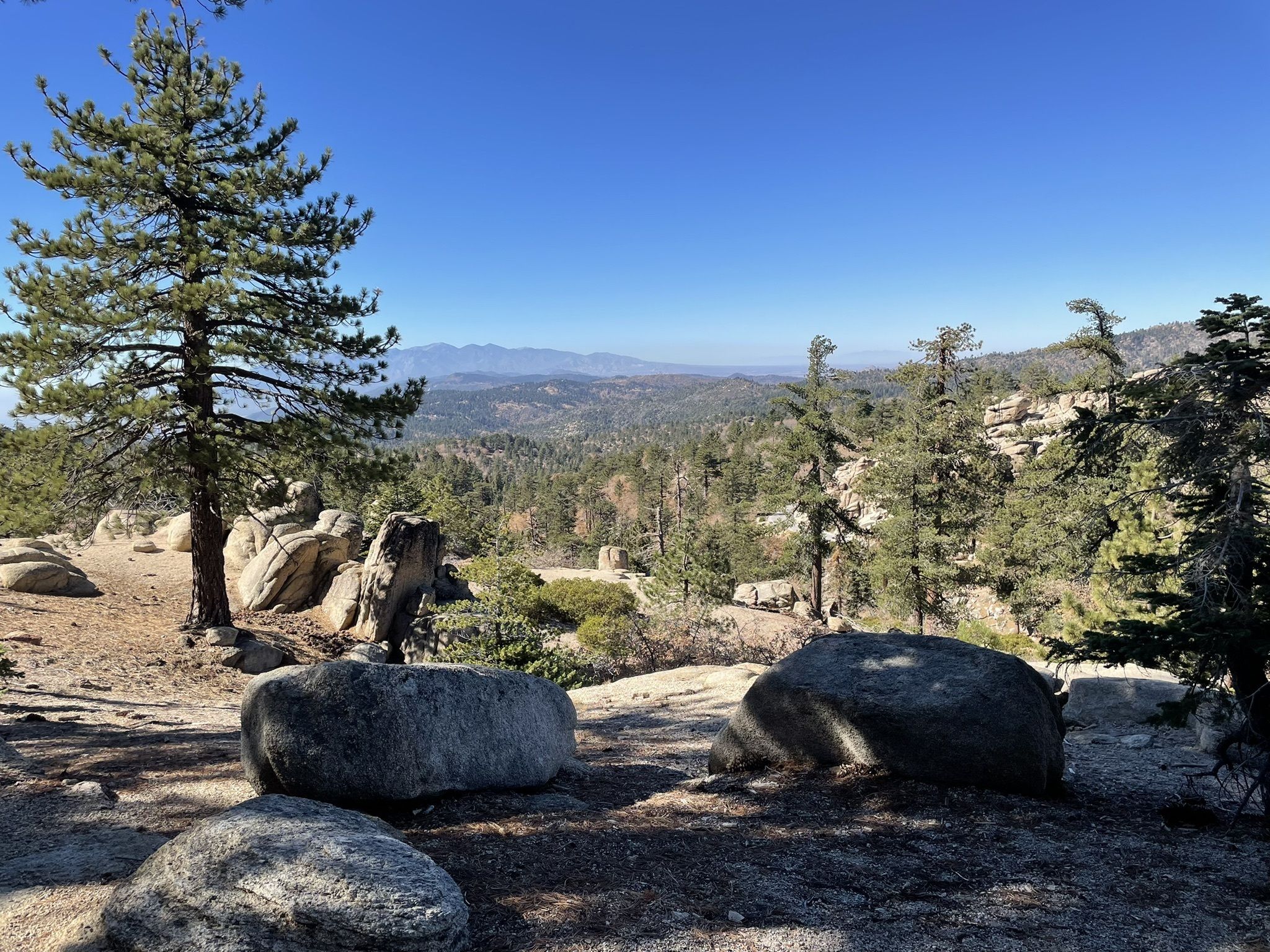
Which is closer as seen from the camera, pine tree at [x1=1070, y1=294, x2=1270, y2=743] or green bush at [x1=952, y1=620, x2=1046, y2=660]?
pine tree at [x1=1070, y1=294, x2=1270, y2=743]

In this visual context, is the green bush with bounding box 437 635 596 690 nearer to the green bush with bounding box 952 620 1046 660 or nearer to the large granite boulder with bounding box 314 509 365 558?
the large granite boulder with bounding box 314 509 365 558

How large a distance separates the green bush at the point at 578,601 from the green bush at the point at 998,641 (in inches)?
405

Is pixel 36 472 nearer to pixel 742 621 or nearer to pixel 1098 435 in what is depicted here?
pixel 1098 435

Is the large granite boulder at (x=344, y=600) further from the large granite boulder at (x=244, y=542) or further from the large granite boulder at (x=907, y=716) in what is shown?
the large granite boulder at (x=907, y=716)

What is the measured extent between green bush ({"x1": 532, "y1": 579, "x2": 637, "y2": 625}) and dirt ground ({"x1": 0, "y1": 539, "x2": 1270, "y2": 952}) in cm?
1579

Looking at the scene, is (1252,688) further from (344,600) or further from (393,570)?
Answer: (344,600)

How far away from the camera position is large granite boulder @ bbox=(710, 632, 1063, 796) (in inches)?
245

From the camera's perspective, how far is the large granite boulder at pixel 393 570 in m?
18.5

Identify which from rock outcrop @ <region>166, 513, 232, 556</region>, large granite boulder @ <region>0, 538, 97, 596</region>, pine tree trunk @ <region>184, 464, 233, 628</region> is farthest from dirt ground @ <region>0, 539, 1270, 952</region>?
rock outcrop @ <region>166, 513, 232, 556</region>

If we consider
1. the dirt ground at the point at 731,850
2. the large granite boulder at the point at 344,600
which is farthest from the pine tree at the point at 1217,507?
the large granite boulder at the point at 344,600

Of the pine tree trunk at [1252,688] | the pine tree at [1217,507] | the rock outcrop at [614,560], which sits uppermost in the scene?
the pine tree at [1217,507]

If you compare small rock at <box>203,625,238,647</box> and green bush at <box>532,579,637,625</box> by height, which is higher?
small rock at <box>203,625,238,647</box>

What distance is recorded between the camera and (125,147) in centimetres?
1114

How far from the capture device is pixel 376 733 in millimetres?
5484
